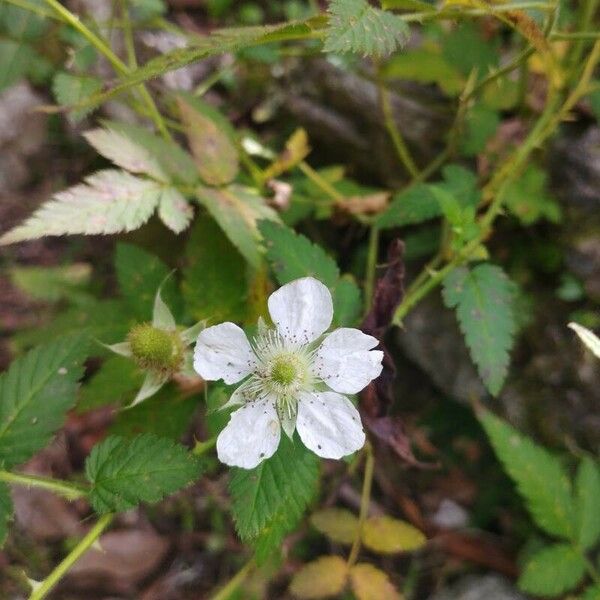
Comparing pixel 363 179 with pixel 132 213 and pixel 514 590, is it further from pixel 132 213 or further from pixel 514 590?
pixel 514 590

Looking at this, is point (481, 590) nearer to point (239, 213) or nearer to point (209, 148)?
point (239, 213)

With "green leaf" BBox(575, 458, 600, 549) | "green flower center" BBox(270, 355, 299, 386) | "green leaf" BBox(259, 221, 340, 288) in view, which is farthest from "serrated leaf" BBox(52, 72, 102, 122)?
"green leaf" BBox(575, 458, 600, 549)

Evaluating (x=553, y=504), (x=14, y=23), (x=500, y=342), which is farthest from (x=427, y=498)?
(x=14, y=23)

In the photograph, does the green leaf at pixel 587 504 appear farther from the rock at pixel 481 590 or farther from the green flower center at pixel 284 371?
the green flower center at pixel 284 371

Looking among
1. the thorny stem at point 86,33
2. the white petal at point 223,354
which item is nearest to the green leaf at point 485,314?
the white petal at point 223,354

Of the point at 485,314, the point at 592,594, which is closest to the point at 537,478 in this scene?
the point at 592,594

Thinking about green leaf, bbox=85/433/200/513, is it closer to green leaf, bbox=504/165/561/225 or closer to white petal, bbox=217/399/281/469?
white petal, bbox=217/399/281/469

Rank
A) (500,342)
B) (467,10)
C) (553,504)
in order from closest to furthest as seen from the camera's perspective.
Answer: (467,10)
(500,342)
(553,504)
